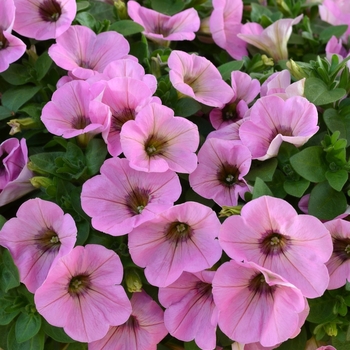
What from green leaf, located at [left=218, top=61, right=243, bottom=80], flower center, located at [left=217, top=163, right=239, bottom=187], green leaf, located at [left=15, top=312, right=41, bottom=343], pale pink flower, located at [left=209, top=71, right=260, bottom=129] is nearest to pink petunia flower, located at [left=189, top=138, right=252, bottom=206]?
flower center, located at [left=217, top=163, right=239, bottom=187]

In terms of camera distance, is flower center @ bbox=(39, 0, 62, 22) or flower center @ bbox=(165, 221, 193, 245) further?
flower center @ bbox=(39, 0, 62, 22)

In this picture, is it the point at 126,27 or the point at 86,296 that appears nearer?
the point at 86,296

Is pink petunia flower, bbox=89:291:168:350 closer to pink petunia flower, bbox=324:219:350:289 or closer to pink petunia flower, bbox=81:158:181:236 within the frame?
pink petunia flower, bbox=81:158:181:236

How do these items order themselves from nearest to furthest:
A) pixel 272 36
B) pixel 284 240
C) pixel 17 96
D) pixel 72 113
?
1. pixel 284 240
2. pixel 72 113
3. pixel 17 96
4. pixel 272 36

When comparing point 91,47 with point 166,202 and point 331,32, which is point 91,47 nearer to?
point 166,202

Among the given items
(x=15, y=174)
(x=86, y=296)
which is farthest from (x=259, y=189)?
(x=15, y=174)

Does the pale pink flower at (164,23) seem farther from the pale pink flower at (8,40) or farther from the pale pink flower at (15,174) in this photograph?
the pale pink flower at (15,174)

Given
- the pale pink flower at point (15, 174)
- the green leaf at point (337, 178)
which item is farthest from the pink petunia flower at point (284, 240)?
the pale pink flower at point (15, 174)

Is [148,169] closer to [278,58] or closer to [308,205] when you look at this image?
[308,205]
